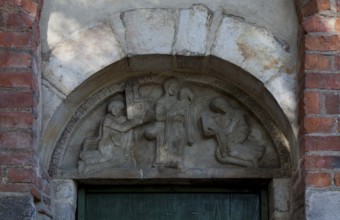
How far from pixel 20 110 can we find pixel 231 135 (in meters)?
1.30

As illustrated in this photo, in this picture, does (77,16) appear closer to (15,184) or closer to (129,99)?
(129,99)

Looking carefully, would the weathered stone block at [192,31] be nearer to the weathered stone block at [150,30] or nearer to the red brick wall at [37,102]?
the weathered stone block at [150,30]

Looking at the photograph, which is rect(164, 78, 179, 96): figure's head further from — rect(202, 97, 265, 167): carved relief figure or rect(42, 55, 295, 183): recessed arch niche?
rect(202, 97, 265, 167): carved relief figure

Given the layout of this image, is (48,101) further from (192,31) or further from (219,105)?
(219,105)

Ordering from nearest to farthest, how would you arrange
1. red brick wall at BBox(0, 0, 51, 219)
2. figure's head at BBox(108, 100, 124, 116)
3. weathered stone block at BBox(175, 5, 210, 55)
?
red brick wall at BBox(0, 0, 51, 219), weathered stone block at BBox(175, 5, 210, 55), figure's head at BBox(108, 100, 124, 116)

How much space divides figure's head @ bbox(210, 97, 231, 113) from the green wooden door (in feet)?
1.66

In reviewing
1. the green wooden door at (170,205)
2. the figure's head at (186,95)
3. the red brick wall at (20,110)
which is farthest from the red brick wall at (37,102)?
the figure's head at (186,95)

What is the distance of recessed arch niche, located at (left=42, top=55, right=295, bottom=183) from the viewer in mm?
4090

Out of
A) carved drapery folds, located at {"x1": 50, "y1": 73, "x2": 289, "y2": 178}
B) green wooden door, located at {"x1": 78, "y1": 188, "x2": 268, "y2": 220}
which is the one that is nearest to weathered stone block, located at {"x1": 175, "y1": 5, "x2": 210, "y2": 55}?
carved drapery folds, located at {"x1": 50, "y1": 73, "x2": 289, "y2": 178}

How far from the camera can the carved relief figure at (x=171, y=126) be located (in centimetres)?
413

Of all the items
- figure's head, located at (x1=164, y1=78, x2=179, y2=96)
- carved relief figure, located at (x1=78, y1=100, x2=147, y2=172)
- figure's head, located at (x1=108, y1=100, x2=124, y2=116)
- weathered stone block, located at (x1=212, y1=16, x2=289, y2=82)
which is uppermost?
weathered stone block, located at (x1=212, y1=16, x2=289, y2=82)

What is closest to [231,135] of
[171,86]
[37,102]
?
[171,86]

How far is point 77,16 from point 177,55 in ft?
2.08

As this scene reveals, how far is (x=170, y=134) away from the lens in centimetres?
417
